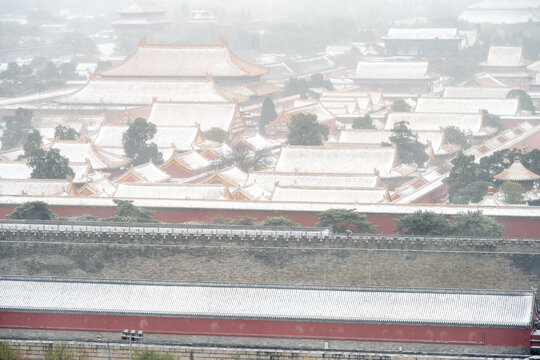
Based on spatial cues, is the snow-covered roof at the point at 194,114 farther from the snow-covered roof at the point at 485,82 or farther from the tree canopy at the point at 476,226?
the tree canopy at the point at 476,226

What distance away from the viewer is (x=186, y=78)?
5128cm

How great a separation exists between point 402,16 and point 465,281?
315 ft

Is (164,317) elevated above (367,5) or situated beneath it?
situated beneath

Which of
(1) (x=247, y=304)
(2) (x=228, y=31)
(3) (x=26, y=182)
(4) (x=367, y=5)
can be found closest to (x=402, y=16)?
(4) (x=367, y=5)

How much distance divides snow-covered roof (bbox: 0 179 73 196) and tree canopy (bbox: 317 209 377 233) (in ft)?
30.6

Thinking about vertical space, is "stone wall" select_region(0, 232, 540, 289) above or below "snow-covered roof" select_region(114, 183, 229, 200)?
below

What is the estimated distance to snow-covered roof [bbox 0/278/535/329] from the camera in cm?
1992

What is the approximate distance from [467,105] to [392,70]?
1471 centimetres

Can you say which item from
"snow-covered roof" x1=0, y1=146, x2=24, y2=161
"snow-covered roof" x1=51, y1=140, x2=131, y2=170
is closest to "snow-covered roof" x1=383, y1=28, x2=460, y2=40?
"snow-covered roof" x1=51, y1=140, x2=131, y2=170

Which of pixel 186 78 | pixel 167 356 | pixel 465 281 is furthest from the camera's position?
pixel 186 78

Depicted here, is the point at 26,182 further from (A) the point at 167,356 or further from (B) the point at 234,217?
(A) the point at 167,356

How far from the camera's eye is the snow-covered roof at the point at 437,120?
4409cm

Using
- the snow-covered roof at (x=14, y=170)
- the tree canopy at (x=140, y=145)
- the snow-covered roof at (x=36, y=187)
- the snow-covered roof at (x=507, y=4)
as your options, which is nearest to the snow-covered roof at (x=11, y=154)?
the snow-covered roof at (x=14, y=170)

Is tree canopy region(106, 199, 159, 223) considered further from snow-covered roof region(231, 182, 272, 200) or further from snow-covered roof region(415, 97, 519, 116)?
snow-covered roof region(415, 97, 519, 116)
